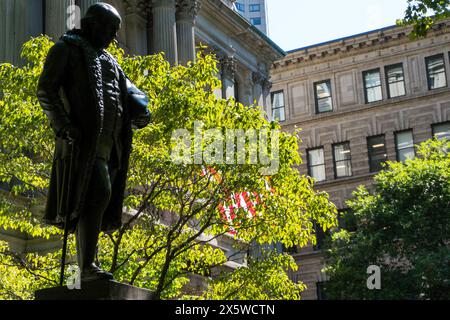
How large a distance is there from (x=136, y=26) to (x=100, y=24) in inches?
1108

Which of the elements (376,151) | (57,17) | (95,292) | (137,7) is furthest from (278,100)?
(95,292)

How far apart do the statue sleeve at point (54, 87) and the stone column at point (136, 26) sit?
27336mm

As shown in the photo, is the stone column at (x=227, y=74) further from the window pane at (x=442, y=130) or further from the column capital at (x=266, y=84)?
the window pane at (x=442, y=130)

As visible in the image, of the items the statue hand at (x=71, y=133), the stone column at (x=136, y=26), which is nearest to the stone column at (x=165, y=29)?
the stone column at (x=136, y=26)

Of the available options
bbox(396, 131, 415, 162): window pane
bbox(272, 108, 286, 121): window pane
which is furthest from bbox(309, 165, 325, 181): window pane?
bbox(396, 131, 415, 162): window pane

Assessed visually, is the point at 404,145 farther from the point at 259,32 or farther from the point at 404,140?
the point at 259,32

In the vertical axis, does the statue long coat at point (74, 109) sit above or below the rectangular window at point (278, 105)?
below

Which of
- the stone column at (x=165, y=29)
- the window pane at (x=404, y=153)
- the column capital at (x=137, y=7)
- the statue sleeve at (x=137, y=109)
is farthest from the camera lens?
the window pane at (x=404, y=153)

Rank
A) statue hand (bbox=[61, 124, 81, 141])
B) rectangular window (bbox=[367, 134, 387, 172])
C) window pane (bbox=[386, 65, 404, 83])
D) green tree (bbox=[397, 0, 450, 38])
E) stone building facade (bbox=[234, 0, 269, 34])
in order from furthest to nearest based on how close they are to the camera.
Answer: stone building facade (bbox=[234, 0, 269, 34]) < window pane (bbox=[386, 65, 404, 83]) < rectangular window (bbox=[367, 134, 387, 172]) < green tree (bbox=[397, 0, 450, 38]) < statue hand (bbox=[61, 124, 81, 141])

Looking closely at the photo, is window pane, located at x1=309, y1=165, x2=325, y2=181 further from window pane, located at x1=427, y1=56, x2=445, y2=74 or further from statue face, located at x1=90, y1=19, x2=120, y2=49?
statue face, located at x1=90, y1=19, x2=120, y2=49

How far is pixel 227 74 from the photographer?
41719 mm

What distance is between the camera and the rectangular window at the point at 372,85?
179ft

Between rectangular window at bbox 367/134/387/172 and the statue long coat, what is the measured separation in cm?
4616

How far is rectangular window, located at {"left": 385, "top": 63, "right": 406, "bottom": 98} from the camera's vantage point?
53.8 meters
